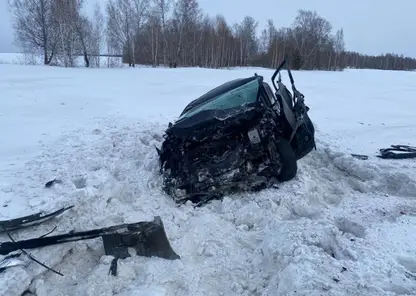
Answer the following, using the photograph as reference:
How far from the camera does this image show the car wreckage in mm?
4027

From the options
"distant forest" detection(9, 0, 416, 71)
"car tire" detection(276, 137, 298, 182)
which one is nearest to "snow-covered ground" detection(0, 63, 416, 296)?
"car tire" detection(276, 137, 298, 182)

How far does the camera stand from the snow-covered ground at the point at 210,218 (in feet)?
8.53

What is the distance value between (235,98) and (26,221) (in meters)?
2.77

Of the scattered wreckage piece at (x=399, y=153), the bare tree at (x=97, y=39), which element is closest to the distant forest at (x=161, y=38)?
the bare tree at (x=97, y=39)

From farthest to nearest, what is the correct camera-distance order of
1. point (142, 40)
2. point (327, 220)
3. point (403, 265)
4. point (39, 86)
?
1. point (142, 40)
2. point (39, 86)
3. point (327, 220)
4. point (403, 265)

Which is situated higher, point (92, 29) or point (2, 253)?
point (92, 29)

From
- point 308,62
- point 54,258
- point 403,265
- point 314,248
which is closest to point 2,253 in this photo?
point 54,258

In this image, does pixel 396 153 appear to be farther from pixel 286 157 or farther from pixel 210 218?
pixel 210 218

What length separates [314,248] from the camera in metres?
2.85

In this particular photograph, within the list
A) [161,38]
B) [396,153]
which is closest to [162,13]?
[161,38]

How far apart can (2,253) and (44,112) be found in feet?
19.0

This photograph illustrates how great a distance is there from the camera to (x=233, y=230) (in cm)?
350

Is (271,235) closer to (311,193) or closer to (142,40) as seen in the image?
(311,193)

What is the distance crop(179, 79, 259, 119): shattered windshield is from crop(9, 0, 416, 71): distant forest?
19441mm
